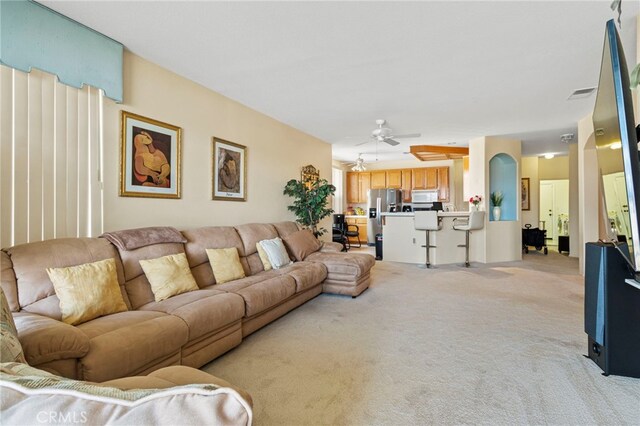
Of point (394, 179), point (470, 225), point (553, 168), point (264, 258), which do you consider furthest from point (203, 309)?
point (553, 168)

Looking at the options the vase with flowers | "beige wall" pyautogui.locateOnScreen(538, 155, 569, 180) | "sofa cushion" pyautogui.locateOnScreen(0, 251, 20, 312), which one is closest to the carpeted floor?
"sofa cushion" pyautogui.locateOnScreen(0, 251, 20, 312)

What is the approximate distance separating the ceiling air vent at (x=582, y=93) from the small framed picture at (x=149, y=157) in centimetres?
476

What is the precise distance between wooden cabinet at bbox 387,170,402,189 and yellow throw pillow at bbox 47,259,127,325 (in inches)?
304

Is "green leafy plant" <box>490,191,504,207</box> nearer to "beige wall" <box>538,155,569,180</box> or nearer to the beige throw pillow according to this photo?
"beige wall" <box>538,155,569,180</box>

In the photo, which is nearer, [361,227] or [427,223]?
[427,223]

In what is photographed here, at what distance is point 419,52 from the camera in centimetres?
272

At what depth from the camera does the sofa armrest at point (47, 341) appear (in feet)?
4.12

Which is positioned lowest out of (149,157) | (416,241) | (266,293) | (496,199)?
(266,293)

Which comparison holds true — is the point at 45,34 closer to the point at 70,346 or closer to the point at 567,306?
the point at 70,346

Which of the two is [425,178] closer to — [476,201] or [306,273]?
[476,201]

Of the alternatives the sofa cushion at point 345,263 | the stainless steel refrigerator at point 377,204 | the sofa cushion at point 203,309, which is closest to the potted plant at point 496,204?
the stainless steel refrigerator at point 377,204

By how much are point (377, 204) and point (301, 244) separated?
4.70 m

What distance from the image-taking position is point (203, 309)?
2059 millimetres

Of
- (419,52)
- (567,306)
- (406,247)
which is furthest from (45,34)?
(406,247)
